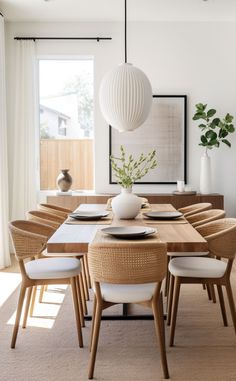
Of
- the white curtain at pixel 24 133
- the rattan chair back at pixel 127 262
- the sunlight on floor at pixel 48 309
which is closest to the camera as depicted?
the rattan chair back at pixel 127 262

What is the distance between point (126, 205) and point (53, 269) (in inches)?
32.1

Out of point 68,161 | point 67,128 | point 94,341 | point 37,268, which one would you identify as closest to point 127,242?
point 94,341

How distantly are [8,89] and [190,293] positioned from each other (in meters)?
3.47

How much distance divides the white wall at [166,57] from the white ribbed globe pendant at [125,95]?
232 cm

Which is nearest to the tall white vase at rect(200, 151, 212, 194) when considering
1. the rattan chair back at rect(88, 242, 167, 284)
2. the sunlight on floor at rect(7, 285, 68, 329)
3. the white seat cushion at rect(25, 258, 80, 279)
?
the sunlight on floor at rect(7, 285, 68, 329)

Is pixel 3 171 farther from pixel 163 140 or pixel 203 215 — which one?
pixel 203 215

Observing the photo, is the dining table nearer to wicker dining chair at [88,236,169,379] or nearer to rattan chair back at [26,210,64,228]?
wicker dining chair at [88,236,169,379]

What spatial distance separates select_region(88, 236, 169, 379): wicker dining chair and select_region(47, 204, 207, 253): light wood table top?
0.16m

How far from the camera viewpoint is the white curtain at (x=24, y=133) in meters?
6.31

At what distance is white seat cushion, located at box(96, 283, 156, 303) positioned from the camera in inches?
113

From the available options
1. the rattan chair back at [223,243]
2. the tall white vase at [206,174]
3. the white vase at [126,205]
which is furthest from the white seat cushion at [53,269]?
the tall white vase at [206,174]

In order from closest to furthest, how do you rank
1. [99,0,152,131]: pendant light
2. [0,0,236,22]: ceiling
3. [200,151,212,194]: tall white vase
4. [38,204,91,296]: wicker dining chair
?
[99,0,152,131]: pendant light, [38,204,91,296]: wicker dining chair, [0,0,236,22]: ceiling, [200,151,212,194]: tall white vase

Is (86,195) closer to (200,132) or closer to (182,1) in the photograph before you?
(200,132)

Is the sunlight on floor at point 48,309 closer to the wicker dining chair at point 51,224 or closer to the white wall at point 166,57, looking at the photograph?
the wicker dining chair at point 51,224
